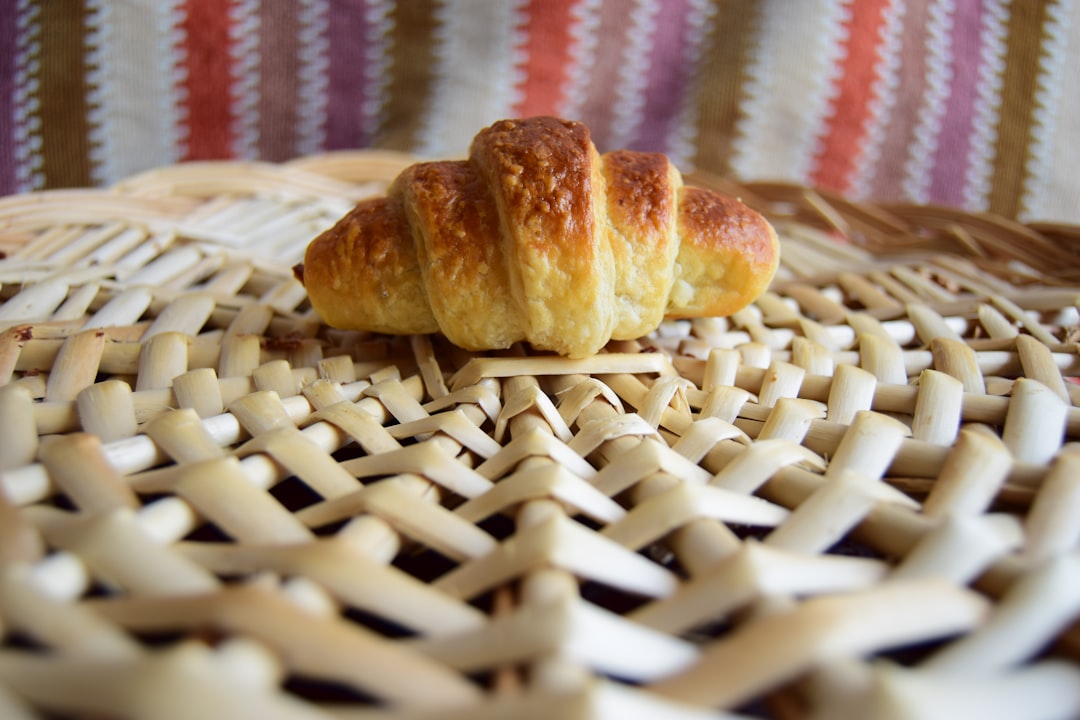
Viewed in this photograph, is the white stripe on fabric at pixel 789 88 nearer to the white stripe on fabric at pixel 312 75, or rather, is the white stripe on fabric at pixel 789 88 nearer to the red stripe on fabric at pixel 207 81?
the white stripe on fabric at pixel 312 75

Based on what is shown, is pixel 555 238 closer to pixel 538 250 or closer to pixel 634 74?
pixel 538 250

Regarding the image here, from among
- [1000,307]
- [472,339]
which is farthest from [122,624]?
[1000,307]

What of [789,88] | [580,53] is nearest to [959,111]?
[789,88]

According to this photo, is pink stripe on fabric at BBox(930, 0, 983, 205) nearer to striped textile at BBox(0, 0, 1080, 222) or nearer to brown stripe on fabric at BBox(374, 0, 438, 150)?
striped textile at BBox(0, 0, 1080, 222)

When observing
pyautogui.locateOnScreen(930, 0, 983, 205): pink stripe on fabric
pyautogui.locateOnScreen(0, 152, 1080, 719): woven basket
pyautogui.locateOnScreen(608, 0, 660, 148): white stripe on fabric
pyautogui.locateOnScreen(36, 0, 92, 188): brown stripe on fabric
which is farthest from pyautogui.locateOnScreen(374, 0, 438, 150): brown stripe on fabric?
pyautogui.locateOnScreen(930, 0, 983, 205): pink stripe on fabric

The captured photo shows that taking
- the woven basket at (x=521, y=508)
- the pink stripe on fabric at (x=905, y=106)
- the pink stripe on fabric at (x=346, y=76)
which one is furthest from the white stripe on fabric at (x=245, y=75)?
the pink stripe on fabric at (x=905, y=106)
